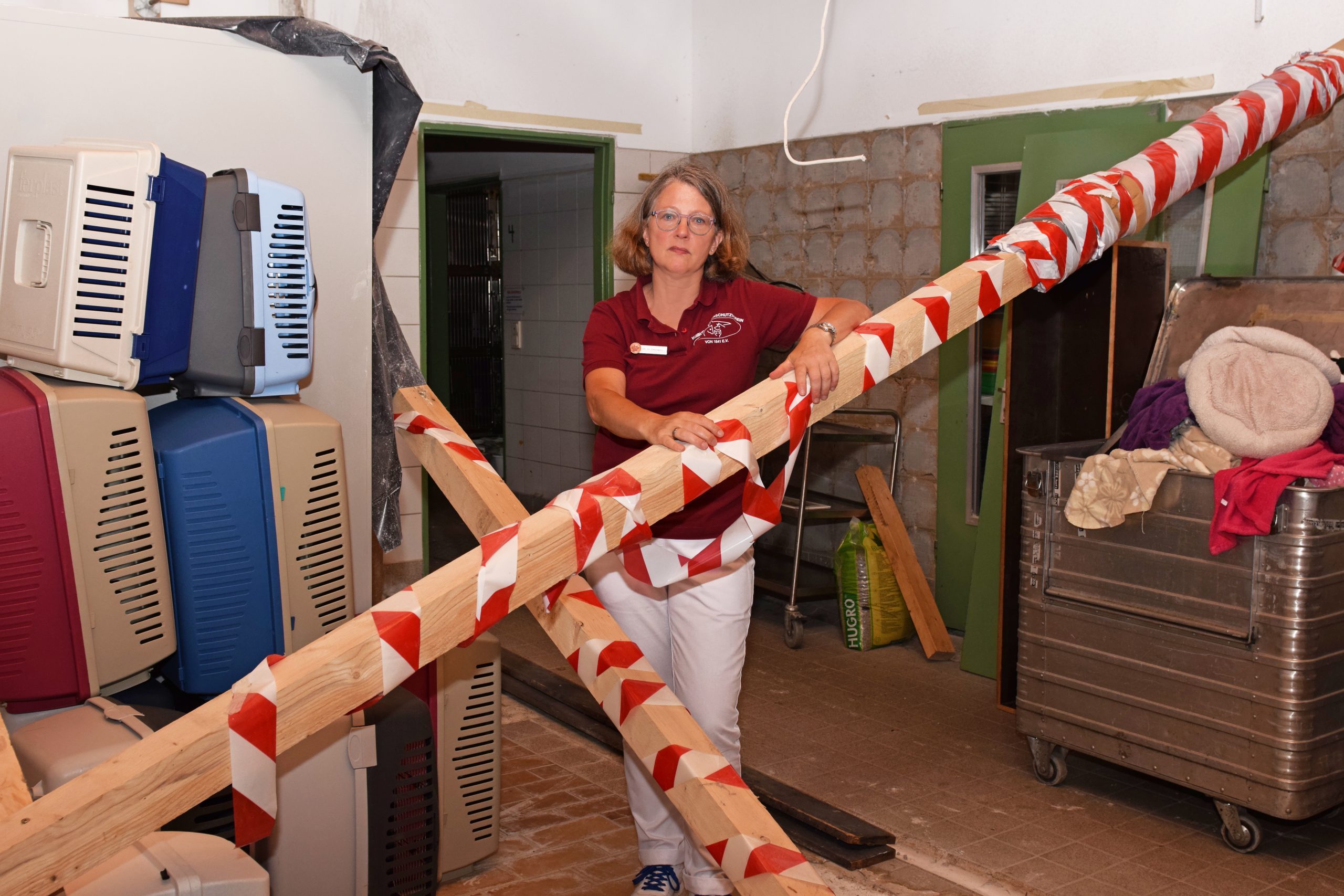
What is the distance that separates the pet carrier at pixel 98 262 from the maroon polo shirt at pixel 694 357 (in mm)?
892

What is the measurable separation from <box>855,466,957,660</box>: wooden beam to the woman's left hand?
2.79 metres

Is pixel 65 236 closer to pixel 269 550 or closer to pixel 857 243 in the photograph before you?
pixel 269 550

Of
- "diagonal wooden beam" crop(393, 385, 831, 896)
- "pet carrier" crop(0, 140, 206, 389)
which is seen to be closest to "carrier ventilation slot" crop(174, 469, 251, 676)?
"pet carrier" crop(0, 140, 206, 389)

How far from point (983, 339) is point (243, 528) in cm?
348

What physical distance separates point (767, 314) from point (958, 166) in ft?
8.64

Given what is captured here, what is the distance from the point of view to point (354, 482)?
3225 mm

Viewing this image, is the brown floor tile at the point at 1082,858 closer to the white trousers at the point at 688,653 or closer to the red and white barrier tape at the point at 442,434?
the white trousers at the point at 688,653

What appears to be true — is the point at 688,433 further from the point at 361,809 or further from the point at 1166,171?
the point at 1166,171

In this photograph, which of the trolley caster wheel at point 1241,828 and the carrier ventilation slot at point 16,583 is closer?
the carrier ventilation slot at point 16,583

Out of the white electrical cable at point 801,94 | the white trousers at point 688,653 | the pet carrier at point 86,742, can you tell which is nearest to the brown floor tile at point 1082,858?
the white trousers at point 688,653

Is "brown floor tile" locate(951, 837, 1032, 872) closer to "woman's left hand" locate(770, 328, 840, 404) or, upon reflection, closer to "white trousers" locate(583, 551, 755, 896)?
"white trousers" locate(583, 551, 755, 896)

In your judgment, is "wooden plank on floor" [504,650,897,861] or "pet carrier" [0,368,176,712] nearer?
"pet carrier" [0,368,176,712]

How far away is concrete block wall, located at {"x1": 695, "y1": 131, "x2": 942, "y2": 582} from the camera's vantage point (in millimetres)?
5035

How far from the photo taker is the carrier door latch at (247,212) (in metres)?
2.46
